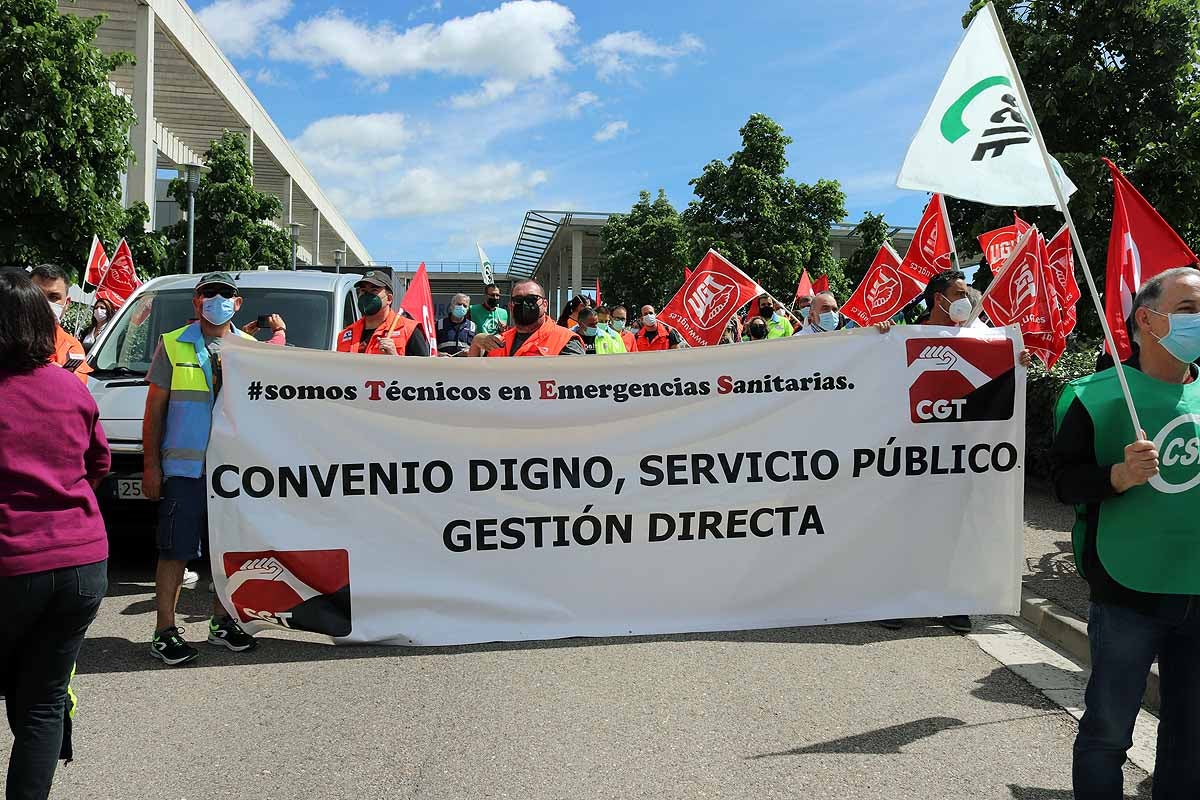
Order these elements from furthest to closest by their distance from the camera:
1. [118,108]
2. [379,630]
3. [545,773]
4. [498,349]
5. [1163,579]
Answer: [118,108]
[498,349]
[379,630]
[545,773]
[1163,579]

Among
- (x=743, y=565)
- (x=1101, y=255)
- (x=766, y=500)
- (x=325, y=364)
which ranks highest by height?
(x=1101, y=255)

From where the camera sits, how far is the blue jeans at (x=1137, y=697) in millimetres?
2869

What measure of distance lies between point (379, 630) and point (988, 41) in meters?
4.27

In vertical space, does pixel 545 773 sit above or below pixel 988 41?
below

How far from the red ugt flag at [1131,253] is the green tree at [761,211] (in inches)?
1038

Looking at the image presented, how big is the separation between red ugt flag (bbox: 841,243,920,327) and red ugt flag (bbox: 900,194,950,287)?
285mm

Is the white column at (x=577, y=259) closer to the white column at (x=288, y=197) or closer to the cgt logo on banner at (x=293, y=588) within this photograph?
the white column at (x=288, y=197)

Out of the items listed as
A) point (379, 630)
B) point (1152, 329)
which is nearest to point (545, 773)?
point (379, 630)

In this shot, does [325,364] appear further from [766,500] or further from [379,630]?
[766,500]

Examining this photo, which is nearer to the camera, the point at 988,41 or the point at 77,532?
the point at 77,532

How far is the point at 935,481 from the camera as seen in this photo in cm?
553

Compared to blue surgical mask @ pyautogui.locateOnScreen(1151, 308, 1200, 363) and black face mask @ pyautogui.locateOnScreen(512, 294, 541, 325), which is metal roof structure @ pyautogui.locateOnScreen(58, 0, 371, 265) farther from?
blue surgical mask @ pyautogui.locateOnScreen(1151, 308, 1200, 363)

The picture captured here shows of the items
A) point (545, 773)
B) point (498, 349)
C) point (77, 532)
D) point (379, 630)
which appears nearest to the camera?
point (77, 532)

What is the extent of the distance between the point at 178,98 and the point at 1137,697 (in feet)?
135
